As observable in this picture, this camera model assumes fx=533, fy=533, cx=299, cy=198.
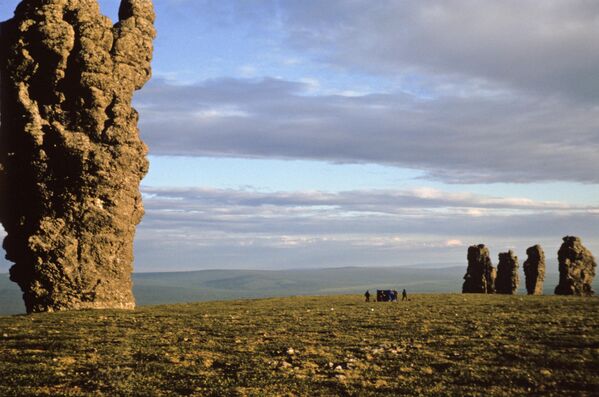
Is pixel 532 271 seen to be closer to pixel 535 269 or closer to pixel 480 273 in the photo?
pixel 535 269

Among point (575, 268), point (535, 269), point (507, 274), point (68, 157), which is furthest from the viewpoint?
point (507, 274)

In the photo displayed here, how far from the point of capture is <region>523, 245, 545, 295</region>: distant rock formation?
91.8 meters

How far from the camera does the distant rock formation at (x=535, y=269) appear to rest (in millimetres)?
91812

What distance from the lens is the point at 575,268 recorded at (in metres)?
89.1

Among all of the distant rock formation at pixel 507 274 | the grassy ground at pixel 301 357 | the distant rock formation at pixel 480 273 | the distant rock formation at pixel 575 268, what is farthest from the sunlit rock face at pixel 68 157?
the distant rock formation at pixel 575 268

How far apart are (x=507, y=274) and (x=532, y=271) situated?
13.5 ft

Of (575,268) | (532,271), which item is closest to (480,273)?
(532,271)

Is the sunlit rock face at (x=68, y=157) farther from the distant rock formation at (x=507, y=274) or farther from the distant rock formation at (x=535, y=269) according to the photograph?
the distant rock formation at (x=535, y=269)

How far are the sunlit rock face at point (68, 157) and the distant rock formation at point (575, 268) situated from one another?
69885mm

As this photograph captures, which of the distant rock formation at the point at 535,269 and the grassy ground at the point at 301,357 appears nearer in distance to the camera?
the grassy ground at the point at 301,357

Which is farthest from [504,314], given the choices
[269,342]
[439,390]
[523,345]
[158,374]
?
[158,374]

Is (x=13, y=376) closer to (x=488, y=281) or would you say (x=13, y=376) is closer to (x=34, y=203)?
(x=34, y=203)

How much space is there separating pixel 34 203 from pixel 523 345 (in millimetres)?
46397

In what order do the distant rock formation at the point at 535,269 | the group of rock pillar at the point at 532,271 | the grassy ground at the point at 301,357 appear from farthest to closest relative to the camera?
the distant rock formation at the point at 535,269 → the group of rock pillar at the point at 532,271 → the grassy ground at the point at 301,357
